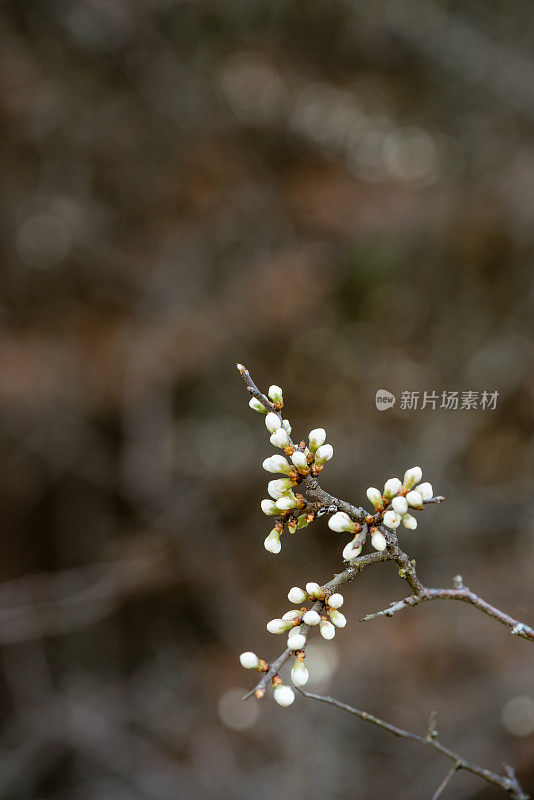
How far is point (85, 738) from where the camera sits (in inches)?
131

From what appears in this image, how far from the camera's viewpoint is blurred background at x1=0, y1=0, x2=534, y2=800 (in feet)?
11.4

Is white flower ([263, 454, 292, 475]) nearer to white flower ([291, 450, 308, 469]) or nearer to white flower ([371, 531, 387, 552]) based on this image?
A: white flower ([291, 450, 308, 469])

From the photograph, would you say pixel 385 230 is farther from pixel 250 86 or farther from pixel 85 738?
pixel 85 738

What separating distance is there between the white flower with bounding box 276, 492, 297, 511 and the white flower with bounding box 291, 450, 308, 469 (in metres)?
0.04

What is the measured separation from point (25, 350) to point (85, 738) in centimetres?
227

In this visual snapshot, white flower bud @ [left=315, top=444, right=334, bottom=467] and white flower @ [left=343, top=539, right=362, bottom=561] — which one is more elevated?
white flower bud @ [left=315, top=444, right=334, bottom=467]

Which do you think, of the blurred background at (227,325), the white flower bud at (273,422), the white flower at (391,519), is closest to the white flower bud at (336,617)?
the white flower at (391,519)

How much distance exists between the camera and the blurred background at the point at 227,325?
3480mm

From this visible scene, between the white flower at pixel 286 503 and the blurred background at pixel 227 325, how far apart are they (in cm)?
271

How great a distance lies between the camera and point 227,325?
380 centimetres

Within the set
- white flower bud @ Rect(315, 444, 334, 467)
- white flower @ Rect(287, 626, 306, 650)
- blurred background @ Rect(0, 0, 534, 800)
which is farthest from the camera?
blurred background @ Rect(0, 0, 534, 800)

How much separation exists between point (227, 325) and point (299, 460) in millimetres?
3081

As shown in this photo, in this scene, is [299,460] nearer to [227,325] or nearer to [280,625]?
[280,625]

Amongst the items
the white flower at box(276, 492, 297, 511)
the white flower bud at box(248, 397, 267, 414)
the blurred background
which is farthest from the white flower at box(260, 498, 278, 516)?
the blurred background
